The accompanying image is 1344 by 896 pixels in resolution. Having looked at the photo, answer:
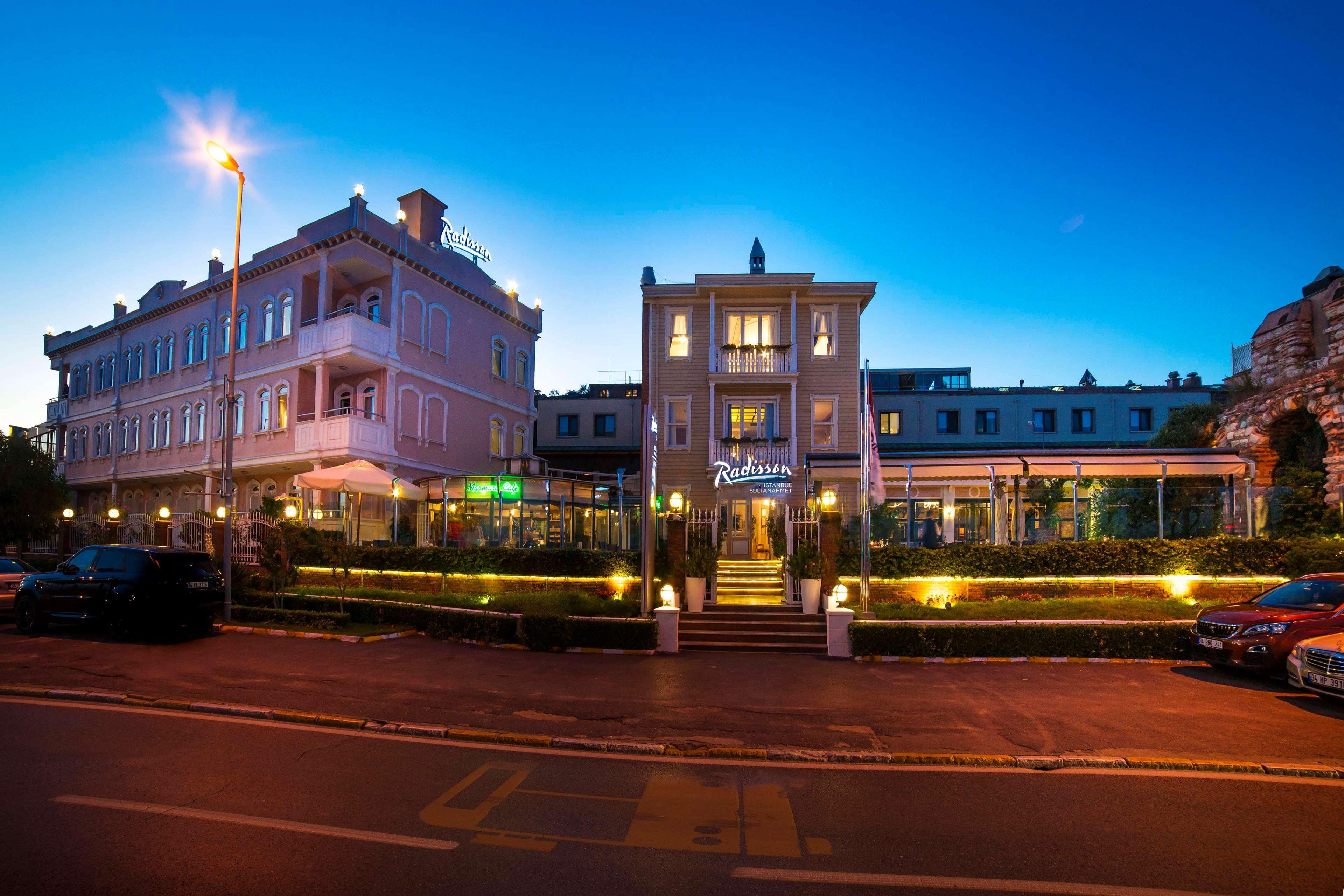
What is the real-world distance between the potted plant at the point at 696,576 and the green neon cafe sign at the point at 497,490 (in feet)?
23.0

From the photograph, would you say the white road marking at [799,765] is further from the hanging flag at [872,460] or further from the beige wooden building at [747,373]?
the beige wooden building at [747,373]

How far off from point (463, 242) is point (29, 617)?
72.8ft

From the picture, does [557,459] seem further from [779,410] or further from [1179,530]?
[1179,530]

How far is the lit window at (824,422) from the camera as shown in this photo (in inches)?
1025

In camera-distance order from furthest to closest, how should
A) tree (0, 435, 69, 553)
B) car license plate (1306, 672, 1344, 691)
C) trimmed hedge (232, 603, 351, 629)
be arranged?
tree (0, 435, 69, 553) < trimmed hedge (232, 603, 351, 629) < car license plate (1306, 672, 1344, 691)

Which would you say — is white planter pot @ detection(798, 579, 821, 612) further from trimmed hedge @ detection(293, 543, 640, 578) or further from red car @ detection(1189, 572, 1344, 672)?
red car @ detection(1189, 572, 1344, 672)

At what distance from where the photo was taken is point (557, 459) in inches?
1544

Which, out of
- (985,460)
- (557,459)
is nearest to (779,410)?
(985,460)

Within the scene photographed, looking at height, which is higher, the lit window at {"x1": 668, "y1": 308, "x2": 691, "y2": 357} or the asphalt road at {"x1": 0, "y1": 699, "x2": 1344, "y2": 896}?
the lit window at {"x1": 668, "y1": 308, "x2": 691, "y2": 357}

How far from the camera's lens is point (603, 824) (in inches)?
219

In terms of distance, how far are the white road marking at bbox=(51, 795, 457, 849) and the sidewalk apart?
9.93ft

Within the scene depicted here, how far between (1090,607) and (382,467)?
22571mm

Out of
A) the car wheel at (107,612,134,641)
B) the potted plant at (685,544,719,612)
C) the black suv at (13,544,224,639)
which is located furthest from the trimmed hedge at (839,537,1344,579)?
the car wheel at (107,612,134,641)

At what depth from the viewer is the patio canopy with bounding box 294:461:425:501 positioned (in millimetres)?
20156
